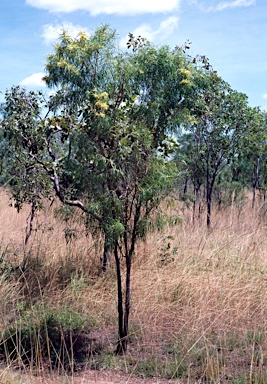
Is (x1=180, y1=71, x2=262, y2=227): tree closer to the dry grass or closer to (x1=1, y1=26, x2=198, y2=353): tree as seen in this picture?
the dry grass

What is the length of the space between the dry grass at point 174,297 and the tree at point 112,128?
355mm

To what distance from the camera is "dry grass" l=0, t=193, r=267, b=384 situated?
482cm

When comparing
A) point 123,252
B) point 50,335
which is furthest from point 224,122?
point 50,335

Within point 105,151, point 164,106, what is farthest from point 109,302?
point 164,106

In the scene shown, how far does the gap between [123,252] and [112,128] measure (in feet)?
7.39

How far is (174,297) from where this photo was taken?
6.10 m

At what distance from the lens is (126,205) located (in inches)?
193

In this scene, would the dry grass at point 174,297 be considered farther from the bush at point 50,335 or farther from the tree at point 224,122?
the tree at point 224,122

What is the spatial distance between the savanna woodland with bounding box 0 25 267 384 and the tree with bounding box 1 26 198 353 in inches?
0.6

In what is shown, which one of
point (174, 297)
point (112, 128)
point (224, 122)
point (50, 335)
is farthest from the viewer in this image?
point (224, 122)

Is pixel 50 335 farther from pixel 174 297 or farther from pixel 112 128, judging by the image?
pixel 112 128

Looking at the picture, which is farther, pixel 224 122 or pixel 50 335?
pixel 224 122

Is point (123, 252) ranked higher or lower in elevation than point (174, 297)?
higher

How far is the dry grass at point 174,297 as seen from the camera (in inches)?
190
